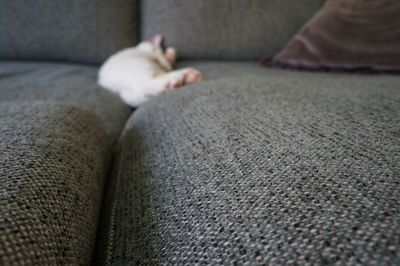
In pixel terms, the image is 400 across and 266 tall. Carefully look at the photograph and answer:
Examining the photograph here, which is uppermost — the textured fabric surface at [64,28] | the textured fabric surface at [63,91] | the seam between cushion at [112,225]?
the textured fabric surface at [64,28]

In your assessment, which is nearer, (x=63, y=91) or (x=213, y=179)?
(x=213, y=179)

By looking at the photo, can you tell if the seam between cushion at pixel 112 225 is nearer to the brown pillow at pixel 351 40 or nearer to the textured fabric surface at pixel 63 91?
the textured fabric surface at pixel 63 91

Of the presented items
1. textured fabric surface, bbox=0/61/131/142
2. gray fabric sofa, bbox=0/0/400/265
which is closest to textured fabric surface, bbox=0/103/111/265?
gray fabric sofa, bbox=0/0/400/265

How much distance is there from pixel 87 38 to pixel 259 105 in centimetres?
98

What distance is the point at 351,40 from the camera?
30.7 inches

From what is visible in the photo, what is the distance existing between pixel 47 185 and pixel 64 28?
107 centimetres

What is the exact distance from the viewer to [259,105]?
1.20 feet

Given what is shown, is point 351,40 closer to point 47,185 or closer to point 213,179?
point 213,179

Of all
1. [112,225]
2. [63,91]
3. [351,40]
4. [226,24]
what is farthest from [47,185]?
[226,24]

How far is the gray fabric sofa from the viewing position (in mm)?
159

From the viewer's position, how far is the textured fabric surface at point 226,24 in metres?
1.06

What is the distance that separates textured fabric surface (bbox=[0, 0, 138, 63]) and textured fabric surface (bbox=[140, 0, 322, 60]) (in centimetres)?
14

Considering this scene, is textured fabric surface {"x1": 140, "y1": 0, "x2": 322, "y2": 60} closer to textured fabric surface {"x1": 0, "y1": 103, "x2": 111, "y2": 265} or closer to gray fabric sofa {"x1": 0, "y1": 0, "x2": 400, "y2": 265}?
gray fabric sofa {"x1": 0, "y1": 0, "x2": 400, "y2": 265}

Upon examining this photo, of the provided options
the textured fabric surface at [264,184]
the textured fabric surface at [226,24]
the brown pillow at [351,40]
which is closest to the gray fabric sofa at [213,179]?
the textured fabric surface at [264,184]
